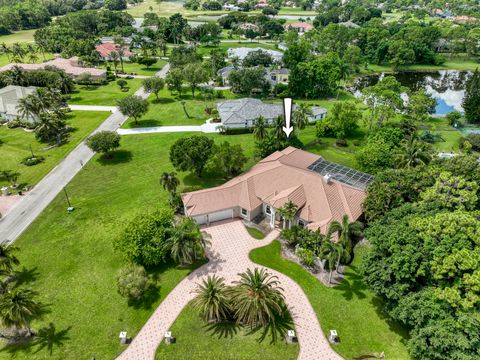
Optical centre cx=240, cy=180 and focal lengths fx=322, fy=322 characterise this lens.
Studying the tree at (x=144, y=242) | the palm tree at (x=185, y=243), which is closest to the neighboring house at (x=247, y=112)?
the tree at (x=144, y=242)

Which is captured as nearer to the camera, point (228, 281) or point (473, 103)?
point (228, 281)

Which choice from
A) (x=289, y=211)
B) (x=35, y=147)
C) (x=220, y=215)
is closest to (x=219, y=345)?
(x=289, y=211)

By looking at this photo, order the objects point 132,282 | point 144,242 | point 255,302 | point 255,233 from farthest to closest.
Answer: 1. point 255,233
2. point 144,242
3. point 132,282
4. point 255,302

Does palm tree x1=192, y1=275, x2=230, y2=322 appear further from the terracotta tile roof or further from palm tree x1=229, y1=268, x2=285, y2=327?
the terracotta tile roof

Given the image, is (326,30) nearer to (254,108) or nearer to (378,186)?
(254,108)

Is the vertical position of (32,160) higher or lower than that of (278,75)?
lower

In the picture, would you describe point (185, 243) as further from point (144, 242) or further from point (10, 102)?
point (10, 102)

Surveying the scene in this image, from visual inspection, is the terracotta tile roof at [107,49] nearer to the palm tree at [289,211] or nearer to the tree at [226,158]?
the tree at [226,158]

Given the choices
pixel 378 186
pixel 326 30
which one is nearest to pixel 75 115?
pixel 378 186
